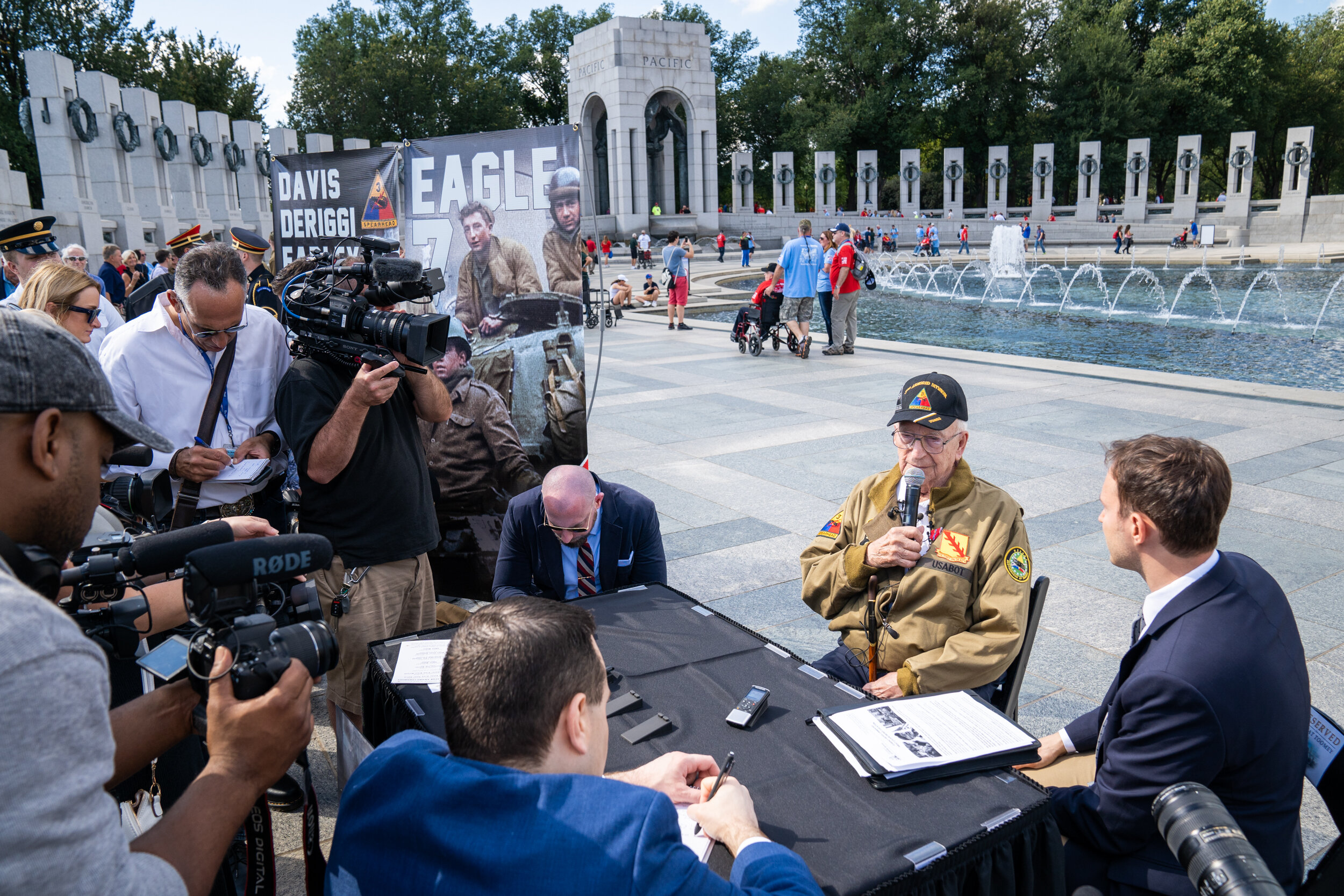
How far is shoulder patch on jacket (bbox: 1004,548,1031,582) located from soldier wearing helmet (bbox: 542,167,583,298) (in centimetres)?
254

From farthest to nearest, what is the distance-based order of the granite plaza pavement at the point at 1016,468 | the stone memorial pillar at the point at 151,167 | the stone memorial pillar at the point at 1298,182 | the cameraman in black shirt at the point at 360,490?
1. the stone memorial pillar at the point at 1298,182
2. the stone memorial pillar at the point at 151,167
3. the granite plaza pavement at the point at 1016,468
4. the cameraman in black shirt at the point at 360,490

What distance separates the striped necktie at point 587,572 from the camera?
3.76 metres

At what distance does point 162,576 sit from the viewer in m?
2.86

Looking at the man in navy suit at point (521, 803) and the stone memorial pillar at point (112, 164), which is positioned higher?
the stone memorial pillar at point (112, 164)

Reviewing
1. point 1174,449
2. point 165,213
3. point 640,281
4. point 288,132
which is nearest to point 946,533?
point 1174,449

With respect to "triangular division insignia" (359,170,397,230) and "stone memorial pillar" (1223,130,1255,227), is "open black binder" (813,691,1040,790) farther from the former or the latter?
"stone memorial pillar" (1223,130,1255,227)

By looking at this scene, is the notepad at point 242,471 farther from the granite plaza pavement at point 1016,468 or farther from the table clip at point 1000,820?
the table clip at point 1000,820

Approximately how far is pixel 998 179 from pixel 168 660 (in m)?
58.5

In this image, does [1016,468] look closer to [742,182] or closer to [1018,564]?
[1018,564]

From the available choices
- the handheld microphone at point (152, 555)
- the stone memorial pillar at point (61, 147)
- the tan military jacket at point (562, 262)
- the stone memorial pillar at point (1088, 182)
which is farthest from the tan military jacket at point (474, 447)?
the stone memorial pillar at point (1088, 182)

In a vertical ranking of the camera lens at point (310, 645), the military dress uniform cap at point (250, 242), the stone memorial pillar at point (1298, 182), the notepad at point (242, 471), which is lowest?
the notepad at point (242, 471)

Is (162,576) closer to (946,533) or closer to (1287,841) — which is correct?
(946,533)

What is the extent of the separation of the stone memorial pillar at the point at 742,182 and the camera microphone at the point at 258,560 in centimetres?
5121

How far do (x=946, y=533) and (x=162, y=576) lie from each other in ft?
8.70
